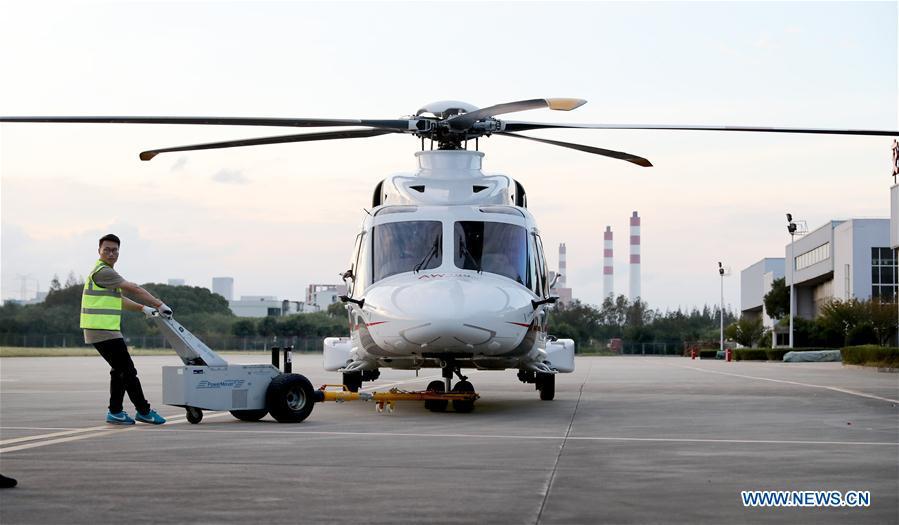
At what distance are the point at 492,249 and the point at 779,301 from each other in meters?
98.9

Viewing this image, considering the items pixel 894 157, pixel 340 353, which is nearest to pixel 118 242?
pixel 340 353

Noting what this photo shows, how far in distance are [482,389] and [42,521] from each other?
710 inches

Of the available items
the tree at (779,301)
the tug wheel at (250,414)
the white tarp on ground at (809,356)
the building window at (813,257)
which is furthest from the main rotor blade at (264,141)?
the tree at (779,301)

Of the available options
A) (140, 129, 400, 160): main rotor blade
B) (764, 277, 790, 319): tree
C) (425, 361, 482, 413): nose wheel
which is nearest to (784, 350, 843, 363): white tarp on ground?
(764, 277, 790, 319): tree

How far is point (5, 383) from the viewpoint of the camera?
25.4 m

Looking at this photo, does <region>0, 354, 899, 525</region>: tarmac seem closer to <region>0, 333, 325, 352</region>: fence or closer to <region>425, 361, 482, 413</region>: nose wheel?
<region>425, 361, 482, 413</region>: nose wheel

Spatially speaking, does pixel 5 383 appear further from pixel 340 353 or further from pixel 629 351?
pixel 629 351

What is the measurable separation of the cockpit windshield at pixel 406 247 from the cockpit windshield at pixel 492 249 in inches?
11.9

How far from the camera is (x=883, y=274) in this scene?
86.0 meters

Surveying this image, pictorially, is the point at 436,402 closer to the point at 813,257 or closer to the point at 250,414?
the point at 250,414

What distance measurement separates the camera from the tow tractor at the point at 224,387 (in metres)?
13.3

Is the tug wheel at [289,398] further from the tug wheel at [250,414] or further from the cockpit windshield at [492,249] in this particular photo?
the cockpit windshield at [492,249]

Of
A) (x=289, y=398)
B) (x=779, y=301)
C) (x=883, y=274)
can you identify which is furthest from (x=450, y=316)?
(x=779, y=301)

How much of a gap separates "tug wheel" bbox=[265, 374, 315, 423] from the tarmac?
0.18 meters
